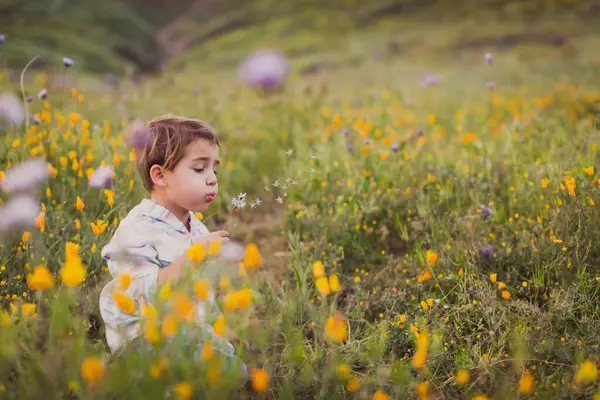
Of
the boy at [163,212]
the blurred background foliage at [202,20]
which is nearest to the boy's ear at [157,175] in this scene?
the boy at [163,212]

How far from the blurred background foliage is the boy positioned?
9.16 meters

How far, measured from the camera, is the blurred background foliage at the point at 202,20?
14.2 metres

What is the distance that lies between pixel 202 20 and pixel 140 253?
26005 millimetres

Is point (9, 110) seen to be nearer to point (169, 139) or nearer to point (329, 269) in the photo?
point (169, 139)

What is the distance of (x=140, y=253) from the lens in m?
1.88

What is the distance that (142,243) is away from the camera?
74.4 inches

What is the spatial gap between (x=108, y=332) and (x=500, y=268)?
1.73 m

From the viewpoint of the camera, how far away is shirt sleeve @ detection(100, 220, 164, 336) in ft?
5.95

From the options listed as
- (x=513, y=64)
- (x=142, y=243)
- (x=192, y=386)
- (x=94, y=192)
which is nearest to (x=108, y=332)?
(x=142, y=243)

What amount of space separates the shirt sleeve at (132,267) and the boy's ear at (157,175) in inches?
7.8

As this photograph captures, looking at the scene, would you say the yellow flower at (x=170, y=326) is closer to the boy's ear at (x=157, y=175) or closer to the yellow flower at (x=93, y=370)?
the yellow flower at (x=93, y=370)

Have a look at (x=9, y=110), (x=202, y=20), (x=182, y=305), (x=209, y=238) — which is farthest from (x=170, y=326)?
(x=202, y=20)

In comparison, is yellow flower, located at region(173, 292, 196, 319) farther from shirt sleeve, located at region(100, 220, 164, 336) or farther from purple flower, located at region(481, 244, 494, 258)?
purple flower, located at region(481, 244, 494, 258)

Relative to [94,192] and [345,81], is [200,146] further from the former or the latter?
[345,81]
